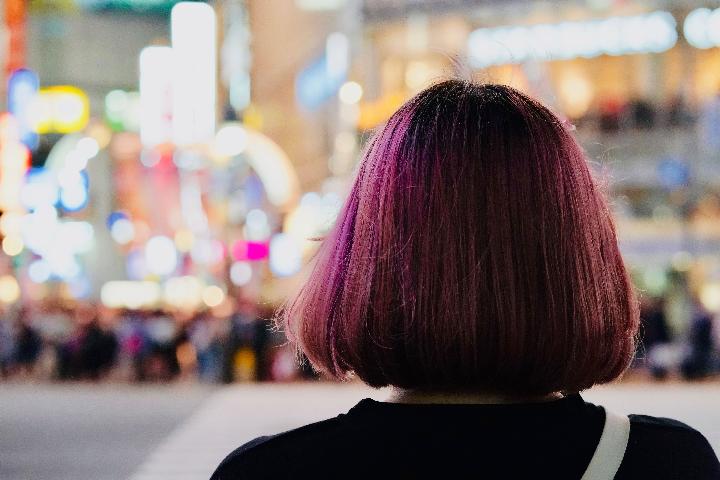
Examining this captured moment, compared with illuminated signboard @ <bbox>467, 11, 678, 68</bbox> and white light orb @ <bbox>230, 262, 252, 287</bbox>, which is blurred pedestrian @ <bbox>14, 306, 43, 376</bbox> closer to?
white light orb @ <bbox>230, 262, 252, 287</bbox>

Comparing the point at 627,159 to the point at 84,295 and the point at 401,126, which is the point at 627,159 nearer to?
the point at 84,295

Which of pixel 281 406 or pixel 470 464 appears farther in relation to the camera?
pixel 281 406

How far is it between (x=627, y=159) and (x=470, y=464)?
23773 millimetres

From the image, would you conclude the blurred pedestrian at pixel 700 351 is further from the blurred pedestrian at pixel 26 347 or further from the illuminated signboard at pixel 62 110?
the illuminated signboard at pixel 62 110

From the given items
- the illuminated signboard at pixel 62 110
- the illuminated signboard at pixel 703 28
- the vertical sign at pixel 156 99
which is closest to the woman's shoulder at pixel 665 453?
the illuminated signboard at pixel 703 28

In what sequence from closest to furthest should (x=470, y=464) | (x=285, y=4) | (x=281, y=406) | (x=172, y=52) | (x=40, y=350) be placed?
(x=470, y=464) → (x=281, y=406) → (x=40, y=350) → (x=172, y=52) → (x=285, y=4)

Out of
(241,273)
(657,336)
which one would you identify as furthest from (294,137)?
(657,336)

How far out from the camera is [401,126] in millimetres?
1544

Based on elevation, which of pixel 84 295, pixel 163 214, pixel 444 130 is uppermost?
pixel 444 130

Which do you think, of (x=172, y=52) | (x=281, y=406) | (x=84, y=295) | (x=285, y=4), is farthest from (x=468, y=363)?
(x=84, y=295)

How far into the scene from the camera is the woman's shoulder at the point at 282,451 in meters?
1.42

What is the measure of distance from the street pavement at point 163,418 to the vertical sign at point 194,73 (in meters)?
8.26

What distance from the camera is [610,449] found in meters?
1.42

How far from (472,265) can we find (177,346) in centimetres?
1901
